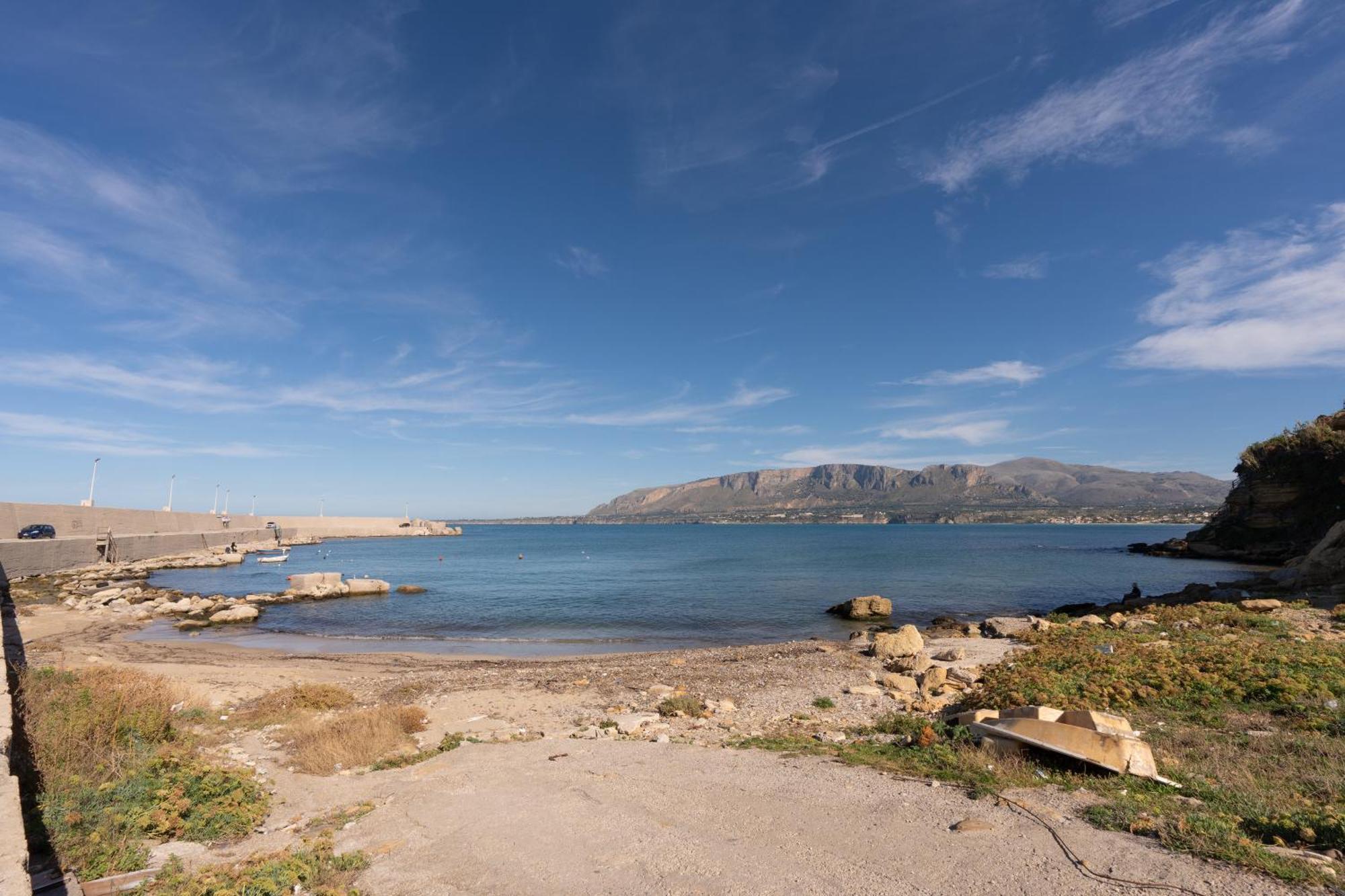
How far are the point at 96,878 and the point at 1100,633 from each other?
25.9 m

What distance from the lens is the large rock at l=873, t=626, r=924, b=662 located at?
904 inches

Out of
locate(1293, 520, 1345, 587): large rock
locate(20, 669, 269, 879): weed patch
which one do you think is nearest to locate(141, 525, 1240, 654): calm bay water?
locate(1293, 520, 1345, 587): large rock

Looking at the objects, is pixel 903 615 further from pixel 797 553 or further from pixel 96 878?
pixel 797 553

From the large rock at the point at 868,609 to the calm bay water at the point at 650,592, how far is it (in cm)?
94

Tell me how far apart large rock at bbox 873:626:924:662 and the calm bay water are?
29.3 ft

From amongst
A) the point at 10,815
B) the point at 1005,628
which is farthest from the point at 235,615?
the point at 1005,628

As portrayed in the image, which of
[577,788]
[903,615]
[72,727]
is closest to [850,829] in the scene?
[577,788]

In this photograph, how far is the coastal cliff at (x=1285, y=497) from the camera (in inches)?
2338

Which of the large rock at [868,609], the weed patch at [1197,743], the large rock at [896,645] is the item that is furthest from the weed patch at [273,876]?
the large rock at [868,609]

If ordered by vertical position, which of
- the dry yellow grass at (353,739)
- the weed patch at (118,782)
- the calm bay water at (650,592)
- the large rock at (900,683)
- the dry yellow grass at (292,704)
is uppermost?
the weed patch at (118,782)

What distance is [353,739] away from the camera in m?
13.0

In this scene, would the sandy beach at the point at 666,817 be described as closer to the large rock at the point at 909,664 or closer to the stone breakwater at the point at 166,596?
the large rock at the point at 909,664

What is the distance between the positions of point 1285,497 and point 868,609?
2598 inches

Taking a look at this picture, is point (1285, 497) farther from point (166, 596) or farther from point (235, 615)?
point (166, 596)
